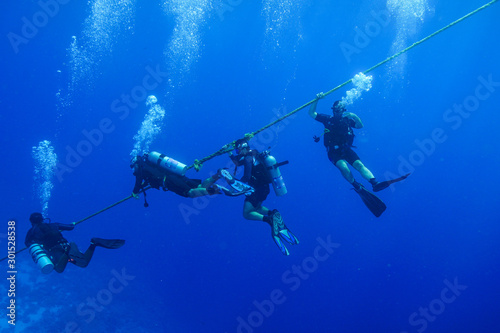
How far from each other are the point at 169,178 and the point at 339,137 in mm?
4411

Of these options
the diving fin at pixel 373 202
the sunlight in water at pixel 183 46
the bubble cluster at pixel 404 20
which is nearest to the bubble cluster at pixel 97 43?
the sunlight in water at pixel 183 46

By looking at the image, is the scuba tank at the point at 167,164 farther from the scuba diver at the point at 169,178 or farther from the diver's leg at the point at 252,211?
the diver's leg at the point at 252,211

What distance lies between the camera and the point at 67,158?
4072 centimetres

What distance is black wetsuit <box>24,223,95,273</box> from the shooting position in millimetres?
→ 8047

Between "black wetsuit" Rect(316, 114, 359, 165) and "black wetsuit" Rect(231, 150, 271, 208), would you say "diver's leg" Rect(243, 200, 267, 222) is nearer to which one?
"black wetsuit" Rect(231, 150, 271, 208)

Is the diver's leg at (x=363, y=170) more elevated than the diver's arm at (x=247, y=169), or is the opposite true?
the diver's arm at (x=247, y=169)

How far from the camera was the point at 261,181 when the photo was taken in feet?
25.7

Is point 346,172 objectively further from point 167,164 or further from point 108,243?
point 108,243

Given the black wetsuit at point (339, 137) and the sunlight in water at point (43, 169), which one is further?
the sunlight in water at point (43, 169)

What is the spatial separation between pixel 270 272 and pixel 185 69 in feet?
129

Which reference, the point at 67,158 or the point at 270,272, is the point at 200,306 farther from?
the point at 67,158

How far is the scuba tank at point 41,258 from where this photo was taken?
7243mm

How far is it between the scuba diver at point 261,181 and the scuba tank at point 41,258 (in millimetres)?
4640

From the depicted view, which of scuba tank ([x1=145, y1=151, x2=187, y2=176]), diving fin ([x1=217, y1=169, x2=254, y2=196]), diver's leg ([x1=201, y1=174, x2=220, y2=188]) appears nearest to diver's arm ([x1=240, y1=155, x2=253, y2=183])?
diving fin ([x1=217, y1=169, x2=254, y2=196])
